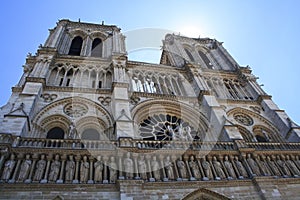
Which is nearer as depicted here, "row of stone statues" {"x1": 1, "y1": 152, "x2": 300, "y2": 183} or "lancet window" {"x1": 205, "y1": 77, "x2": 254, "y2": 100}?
"row of stone statues" {"x1": 1, "y1": 152, "x2": 300, "y2": 183}

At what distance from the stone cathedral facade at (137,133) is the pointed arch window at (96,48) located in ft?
0.48

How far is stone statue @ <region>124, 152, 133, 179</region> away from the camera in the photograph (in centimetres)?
861

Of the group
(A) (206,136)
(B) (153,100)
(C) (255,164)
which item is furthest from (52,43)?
(C) (255,164)

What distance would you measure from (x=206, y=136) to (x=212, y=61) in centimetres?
1004

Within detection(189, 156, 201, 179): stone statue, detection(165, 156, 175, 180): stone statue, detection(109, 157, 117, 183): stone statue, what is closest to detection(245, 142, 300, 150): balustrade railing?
detection(189, 156, 201, 179): stone statue

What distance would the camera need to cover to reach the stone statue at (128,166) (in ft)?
28.2

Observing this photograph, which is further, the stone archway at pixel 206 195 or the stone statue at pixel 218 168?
the stone statue at pixel 218 168

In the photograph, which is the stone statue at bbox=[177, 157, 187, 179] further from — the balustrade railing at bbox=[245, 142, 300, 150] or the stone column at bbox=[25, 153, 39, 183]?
the stone column at bbox=[25, 153, 39, 183]

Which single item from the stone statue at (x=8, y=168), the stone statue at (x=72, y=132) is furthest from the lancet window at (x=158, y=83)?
the stone statue at (x=8, y=168)

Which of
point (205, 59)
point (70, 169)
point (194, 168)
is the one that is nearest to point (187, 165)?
point (194, 168)

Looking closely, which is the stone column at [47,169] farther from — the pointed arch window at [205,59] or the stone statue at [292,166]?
the pointed arch window at [205,59]

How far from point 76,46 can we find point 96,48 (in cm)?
144

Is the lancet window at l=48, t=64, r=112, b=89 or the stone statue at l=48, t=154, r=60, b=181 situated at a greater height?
the lancet window at l=48, t=64, r=112, b=89

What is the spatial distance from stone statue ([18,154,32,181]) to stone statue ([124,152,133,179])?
9.75 feet
